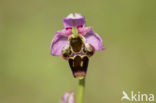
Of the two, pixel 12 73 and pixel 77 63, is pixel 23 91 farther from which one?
pixel 77 63

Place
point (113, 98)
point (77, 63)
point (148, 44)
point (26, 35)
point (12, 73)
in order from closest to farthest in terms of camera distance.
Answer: point (77, 63) < point (113, 98) < point (12, 73) < point (148, 44) < point (26, 35)

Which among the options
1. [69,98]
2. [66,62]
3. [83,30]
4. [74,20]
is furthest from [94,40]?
[66,62]

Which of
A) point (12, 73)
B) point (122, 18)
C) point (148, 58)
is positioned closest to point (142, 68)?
point (148, 58)

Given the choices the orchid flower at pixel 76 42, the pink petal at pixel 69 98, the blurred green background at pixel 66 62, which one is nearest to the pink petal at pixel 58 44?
the orchid flower at pixel 76 42

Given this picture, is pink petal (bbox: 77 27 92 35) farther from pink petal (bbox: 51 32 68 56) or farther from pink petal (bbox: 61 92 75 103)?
pink petal (bbox: 61 92 75 103)

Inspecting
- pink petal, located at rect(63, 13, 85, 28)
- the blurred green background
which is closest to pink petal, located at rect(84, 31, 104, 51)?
pink petal, located at rect(63, 13, 85, 28)

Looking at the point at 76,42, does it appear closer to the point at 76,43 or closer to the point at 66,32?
the point at 76,43
